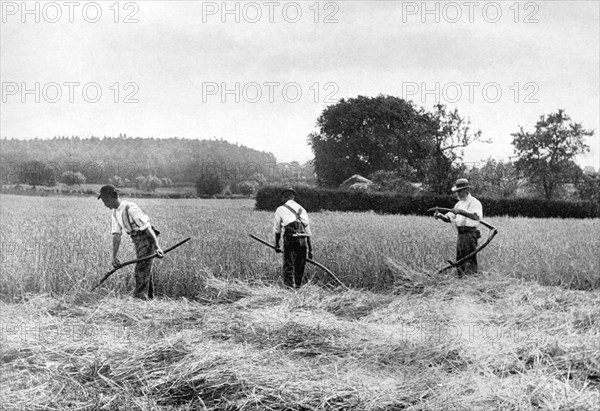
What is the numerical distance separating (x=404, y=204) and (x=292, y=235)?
6379mm

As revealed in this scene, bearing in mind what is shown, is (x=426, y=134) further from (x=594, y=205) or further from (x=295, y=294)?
(x=594, y=205)

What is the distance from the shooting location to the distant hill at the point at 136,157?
22.2ft

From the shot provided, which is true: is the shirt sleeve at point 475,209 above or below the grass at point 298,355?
above

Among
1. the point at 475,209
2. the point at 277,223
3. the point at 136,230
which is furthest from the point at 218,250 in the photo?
the point at 475,209

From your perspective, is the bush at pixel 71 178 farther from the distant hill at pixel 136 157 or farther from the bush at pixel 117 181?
the bush at pixel 117 181

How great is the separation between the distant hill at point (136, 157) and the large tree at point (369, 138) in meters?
1.54

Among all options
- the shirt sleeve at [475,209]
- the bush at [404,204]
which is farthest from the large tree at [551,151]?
the shirt sleeve at [475,209]

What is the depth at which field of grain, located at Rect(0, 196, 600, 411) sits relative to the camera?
371 cm

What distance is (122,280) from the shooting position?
279 inches

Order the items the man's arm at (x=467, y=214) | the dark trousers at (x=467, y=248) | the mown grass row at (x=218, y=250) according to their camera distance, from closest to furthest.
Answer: the mown grass row at (x=218, y=250)
the man's arm at (x=467, y=214)
the dark trousers at (x=467, y=248)

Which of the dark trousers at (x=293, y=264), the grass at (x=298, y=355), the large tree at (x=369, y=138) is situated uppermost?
the large tree at (x=369, y=138)

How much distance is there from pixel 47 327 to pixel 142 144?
3329mm

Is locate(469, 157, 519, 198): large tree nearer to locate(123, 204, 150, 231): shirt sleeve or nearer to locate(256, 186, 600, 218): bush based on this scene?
locate(256, 186, 600, 218): bush

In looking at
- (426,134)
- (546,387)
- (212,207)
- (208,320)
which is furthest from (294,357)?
(426,134)
